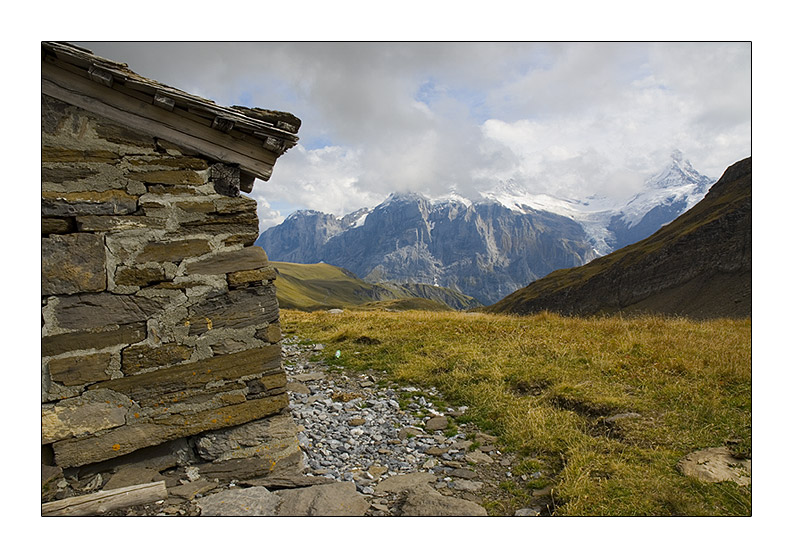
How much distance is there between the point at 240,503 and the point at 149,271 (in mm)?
3018

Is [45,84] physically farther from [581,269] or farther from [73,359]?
[581,269]

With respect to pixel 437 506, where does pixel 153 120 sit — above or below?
above

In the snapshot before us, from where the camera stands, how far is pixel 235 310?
18.3 feet

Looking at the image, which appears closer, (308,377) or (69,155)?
(69,155)

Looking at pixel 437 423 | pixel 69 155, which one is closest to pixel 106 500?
pixel 69 155

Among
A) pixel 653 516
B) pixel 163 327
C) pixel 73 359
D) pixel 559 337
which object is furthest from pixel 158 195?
pixel 559 337

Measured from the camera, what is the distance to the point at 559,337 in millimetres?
12289

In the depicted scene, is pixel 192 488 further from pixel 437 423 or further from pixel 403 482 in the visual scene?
pixel 437 423

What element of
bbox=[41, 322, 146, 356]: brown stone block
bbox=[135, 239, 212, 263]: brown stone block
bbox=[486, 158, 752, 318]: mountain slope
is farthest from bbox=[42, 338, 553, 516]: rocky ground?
bbox=[486, 158, 752, 318]: mountain slope

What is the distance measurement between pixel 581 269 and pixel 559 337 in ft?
259

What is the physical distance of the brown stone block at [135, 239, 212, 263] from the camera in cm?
514

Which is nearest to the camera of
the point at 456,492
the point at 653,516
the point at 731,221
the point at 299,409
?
the point at 653,516

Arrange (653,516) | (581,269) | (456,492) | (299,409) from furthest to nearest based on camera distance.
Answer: (581,269) < (299,409) < (456,492) < (653,516)

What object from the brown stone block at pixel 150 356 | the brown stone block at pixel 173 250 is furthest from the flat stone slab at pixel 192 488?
the brown stone block at pixel 173 250
